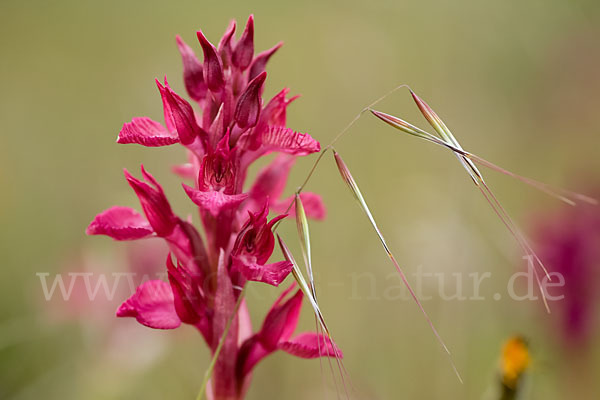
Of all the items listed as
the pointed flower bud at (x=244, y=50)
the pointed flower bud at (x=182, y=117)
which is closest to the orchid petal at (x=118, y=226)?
the pointed flower bud at (x=182, y=117)

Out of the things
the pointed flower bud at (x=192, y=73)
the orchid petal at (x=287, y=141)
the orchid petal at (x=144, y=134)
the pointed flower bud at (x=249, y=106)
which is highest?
the pointed flower bud at (x=192, y=73)

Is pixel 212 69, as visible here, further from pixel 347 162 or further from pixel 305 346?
pixel 347 162

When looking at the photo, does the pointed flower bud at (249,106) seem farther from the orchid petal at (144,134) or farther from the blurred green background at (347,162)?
the blurred green background at (347,162)

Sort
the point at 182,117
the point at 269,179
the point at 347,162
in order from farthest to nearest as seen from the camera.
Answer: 1. the point at 347,162
2. the point at 269,179
3. the point at 182,117

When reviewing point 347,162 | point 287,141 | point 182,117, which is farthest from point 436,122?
point 347,162

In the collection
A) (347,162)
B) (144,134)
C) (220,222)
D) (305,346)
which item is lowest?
(347,162)

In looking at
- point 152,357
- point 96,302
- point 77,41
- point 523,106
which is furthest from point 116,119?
point 523,106

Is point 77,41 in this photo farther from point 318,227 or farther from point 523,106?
point 523,106

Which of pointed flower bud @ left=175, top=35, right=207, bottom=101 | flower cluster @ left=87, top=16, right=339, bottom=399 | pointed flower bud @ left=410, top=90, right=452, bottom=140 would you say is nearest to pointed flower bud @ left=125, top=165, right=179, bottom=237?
flower cluster @ left=87, top=16, right=339, bottom=399
